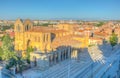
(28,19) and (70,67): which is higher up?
(28,19)

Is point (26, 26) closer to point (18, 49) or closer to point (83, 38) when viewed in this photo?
point (18, 49)

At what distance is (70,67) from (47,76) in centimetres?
245

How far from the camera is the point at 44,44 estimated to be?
2567 centimetres

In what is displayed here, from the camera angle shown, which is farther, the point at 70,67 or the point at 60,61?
the point at 60,61

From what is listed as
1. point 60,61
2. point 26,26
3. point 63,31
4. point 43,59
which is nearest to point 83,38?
point 63,31

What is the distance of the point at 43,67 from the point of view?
1151 centimetres

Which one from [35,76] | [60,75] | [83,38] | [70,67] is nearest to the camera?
[35,76]

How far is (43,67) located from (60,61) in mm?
2480

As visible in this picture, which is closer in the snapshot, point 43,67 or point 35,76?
point 35,76

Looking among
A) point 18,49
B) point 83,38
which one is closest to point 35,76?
point 83,38

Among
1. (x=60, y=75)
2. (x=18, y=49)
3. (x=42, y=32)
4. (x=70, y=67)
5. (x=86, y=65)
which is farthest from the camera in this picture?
(x=18, y=49)

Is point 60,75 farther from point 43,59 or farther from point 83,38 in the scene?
point 83,38

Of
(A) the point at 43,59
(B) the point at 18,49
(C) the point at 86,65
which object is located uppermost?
(A) the point at 43,59

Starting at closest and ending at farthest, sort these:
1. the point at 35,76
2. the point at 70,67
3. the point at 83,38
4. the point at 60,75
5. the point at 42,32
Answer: the point at 35,76, the point at 60,75, the point at 70,67, the point at 83,38, the point at 42,32
